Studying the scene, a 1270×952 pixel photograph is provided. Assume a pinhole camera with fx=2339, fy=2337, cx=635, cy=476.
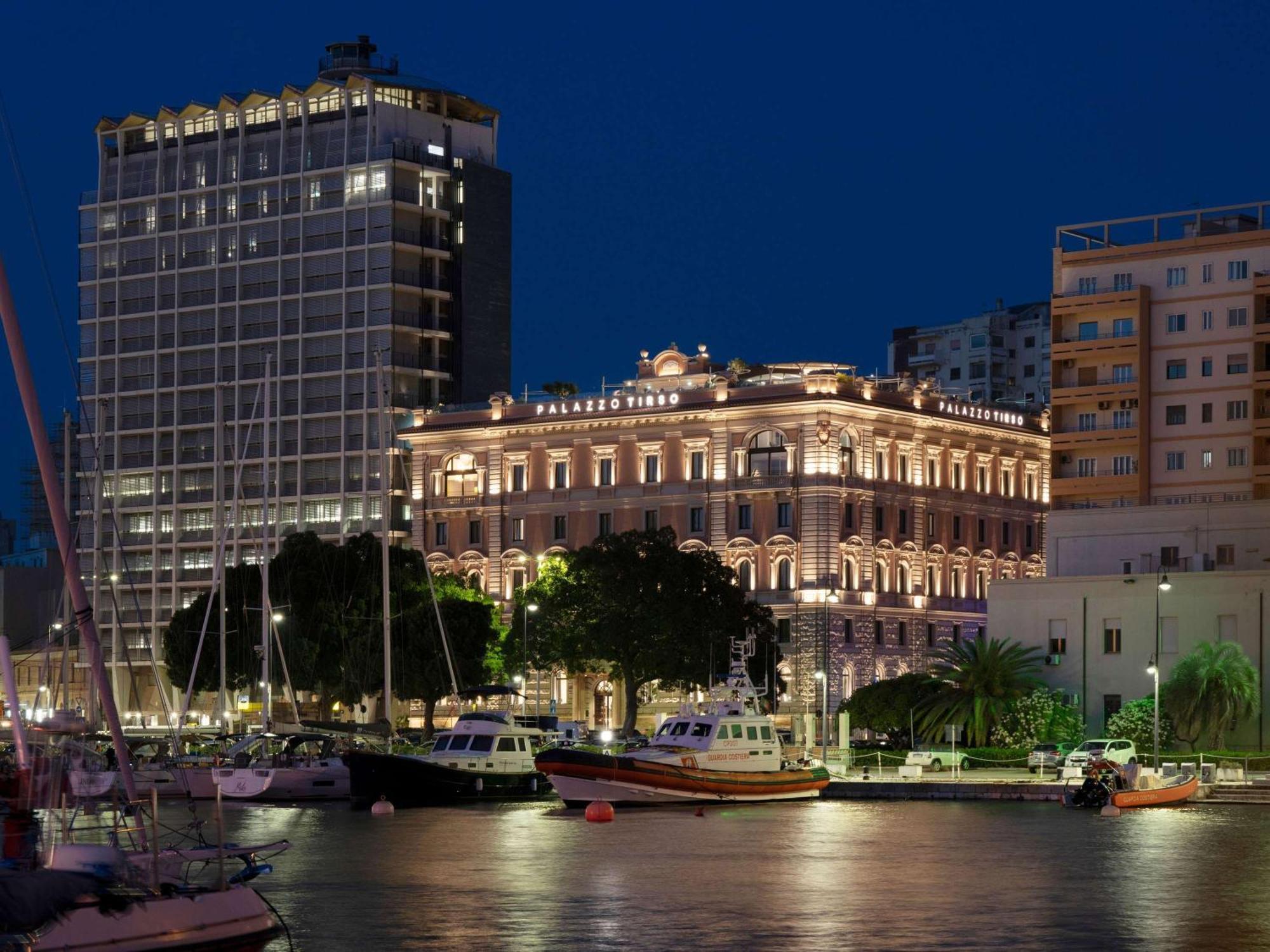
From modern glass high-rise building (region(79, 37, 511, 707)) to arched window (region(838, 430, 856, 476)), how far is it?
3908cm

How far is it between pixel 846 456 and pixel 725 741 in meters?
64.6

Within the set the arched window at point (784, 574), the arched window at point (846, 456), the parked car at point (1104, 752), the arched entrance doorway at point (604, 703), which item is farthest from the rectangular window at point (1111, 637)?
the arched entrance doorway at point (604, 703)

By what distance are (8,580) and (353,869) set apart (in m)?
147

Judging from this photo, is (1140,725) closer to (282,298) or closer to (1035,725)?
(1035,725)

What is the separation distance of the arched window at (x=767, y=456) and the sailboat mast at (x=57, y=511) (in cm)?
10380

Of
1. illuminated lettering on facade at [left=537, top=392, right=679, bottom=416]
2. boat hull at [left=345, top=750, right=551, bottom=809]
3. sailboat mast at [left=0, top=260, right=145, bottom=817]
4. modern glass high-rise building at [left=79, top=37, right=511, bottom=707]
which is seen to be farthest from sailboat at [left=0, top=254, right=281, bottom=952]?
modern glass high-rise building at [left=79, top=37, right=511, bottom=707]

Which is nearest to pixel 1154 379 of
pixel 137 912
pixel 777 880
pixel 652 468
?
pixel 652 468

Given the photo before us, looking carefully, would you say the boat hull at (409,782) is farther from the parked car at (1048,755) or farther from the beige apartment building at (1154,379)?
the beige apartment building at (1154,379)

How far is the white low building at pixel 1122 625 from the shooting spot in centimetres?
10719

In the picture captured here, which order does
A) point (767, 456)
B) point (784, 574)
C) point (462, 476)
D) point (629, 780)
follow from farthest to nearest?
1. point (462, 476)
2. point (767, 456)
3. point (784, 574)
4. point (629, 780)

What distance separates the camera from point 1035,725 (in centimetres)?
10625

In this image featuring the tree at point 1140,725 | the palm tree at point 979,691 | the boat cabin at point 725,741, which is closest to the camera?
the boat cabin at point 725,741

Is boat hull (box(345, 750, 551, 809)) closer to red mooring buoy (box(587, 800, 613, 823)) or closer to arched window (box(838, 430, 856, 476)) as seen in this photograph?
red mooring buoy (box(587, 800, 613, 823))

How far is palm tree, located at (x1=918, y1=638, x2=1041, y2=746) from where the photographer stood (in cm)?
10644
